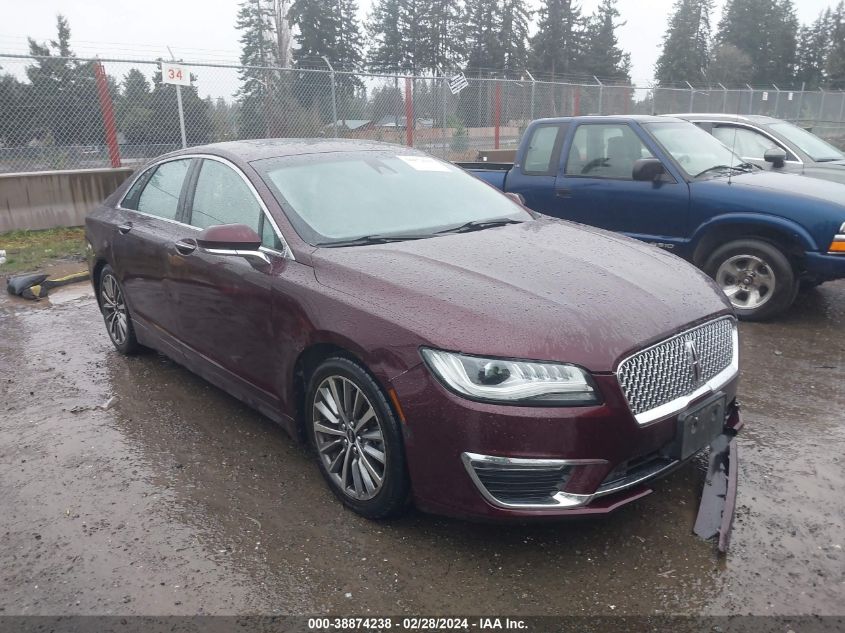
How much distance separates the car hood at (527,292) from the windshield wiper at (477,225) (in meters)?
0.08

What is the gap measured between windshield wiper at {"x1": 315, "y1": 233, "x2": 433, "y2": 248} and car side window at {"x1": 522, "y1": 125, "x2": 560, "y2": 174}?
3974 mm

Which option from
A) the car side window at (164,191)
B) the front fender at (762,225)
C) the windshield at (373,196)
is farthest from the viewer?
the front fender at (762,225)

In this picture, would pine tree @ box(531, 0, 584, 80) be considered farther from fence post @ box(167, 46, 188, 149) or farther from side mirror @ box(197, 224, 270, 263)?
side mirror @ box(197, 224, 270, 263)

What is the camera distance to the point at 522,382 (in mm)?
2568

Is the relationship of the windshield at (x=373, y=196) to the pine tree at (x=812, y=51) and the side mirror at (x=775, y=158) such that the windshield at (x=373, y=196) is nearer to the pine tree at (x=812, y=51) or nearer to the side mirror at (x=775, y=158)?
the side mirror at (x=775, y=158)

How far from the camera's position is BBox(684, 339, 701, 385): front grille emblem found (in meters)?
2.87

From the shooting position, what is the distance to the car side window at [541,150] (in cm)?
719

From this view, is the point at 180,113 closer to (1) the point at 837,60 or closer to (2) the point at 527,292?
(2) the point at 527,292

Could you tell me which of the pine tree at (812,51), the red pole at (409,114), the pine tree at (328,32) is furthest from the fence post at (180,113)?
Answer: the pine tree at (812,51)

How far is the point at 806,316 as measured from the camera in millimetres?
6285

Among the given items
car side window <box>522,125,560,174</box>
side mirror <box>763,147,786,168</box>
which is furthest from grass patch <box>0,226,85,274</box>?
side mirror <box>763,147,786,168</box>

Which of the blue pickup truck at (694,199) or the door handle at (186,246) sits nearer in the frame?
the door handle at (186,246)

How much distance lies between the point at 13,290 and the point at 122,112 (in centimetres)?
443

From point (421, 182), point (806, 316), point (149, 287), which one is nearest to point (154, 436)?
point (149, 287)
